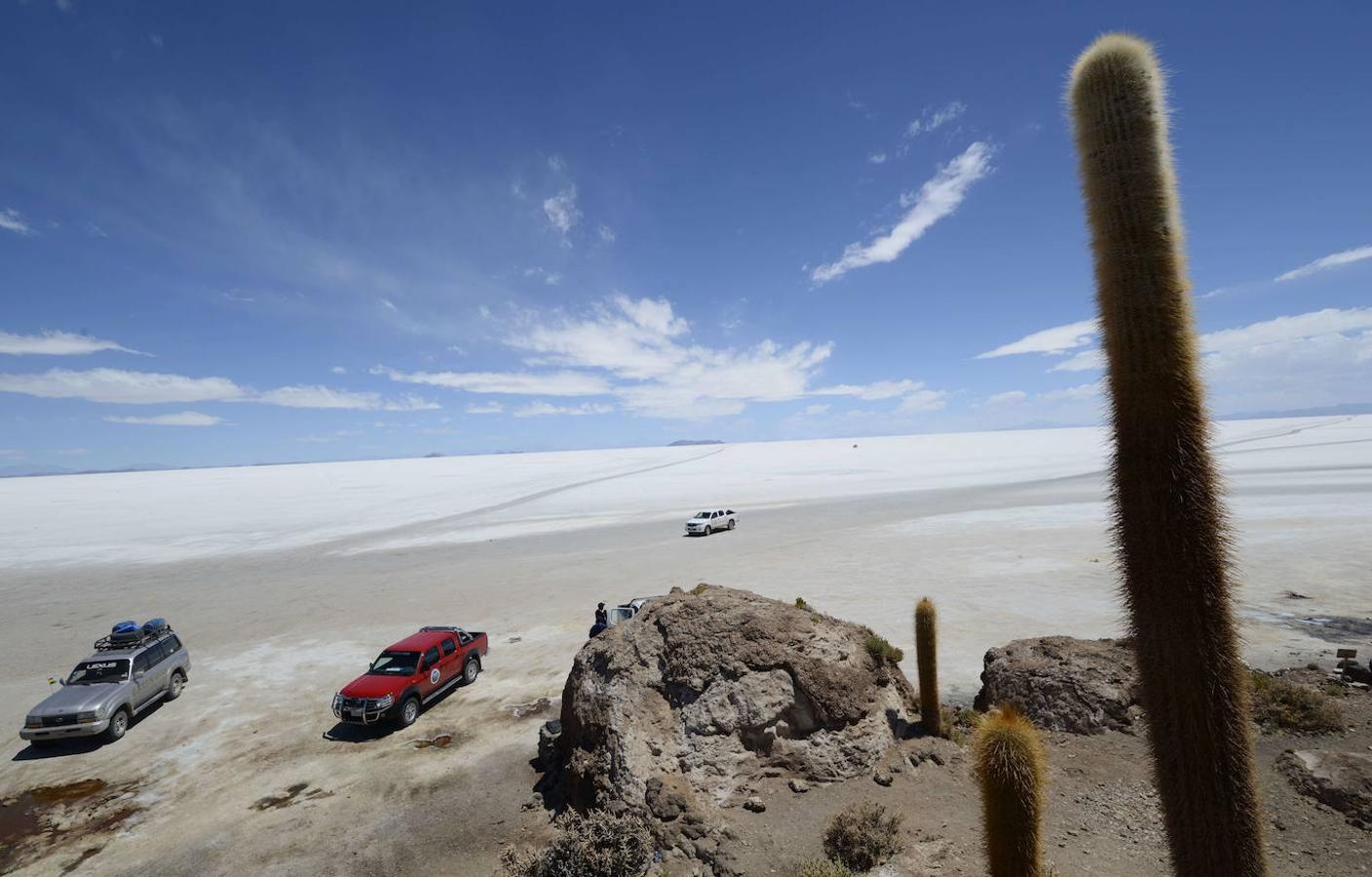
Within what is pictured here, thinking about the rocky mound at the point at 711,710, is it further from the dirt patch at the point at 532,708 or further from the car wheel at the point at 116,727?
the car wheel at the point at 116,727

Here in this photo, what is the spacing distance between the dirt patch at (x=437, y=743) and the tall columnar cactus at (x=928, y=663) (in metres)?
10.1

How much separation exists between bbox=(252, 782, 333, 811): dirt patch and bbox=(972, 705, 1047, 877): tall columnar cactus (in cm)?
1162

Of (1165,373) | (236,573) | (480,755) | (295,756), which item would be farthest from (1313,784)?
(236,573)

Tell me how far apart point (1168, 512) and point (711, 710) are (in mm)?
8084

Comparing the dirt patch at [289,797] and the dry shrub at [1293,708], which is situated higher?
the dry shrub at [1293,708]

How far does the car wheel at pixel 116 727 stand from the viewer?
1370 centimetres

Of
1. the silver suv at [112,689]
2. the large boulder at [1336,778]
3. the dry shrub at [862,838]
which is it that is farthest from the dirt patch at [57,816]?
the large boulder at [1336,778]

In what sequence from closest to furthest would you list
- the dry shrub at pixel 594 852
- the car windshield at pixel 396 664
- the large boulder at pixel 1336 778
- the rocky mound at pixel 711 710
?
the dry shrub at pixel 594 852, the large boulder at pixel 1336 778, the rocky mound at pixel 711 710, the car windshield at pixel 396 664

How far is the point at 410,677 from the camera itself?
1400cm

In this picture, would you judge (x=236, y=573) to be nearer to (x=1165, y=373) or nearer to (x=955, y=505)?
(x=1165, y=373)

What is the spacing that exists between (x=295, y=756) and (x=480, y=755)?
4.27 m

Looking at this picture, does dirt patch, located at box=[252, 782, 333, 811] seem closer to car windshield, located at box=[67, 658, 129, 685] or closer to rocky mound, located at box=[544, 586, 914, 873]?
rocky mound, located at box=[544, 586, 914, 873]

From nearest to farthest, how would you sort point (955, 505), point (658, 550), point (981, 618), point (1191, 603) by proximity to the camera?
point (1191, 603), point (981, 618), point (658, 550), point (955, 505)

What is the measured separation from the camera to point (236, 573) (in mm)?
33969
